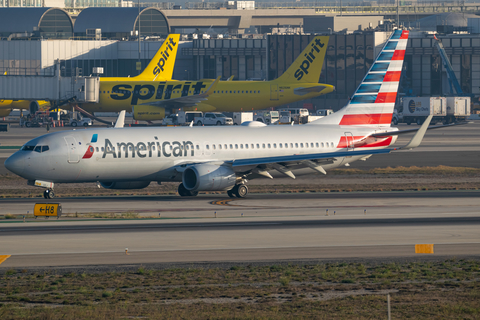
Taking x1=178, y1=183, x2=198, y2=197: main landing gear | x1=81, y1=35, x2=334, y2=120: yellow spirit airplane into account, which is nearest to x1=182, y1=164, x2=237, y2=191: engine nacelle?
x1=178, y1=183, x2=198, y2=197: main landing gear

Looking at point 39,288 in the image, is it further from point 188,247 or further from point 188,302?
point 188,247

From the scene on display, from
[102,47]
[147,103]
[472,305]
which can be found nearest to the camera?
[472,305]

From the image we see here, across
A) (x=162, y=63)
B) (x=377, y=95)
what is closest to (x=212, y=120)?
(x=162, y=63)

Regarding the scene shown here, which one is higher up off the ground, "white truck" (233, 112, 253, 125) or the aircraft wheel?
"white truck" (233, 112, 253, 125)

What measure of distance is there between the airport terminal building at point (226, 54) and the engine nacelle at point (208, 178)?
104214mm

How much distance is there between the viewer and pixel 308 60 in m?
105

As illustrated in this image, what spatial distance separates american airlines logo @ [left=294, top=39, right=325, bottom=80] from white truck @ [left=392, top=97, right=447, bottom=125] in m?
19.2

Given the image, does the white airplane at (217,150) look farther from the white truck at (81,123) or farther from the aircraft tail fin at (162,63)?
the aircraft tail fin at (162,63)

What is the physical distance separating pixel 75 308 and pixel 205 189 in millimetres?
24047

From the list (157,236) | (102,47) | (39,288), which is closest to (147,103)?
(102,47)

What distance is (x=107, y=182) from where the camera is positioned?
1743 inches

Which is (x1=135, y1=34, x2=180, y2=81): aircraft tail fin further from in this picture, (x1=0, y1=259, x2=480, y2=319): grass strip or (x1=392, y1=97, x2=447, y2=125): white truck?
(x1=0, y1=259, x2=480, y2=319): grass strip

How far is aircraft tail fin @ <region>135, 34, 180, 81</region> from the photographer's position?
374 ft

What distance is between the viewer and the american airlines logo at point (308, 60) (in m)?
101
